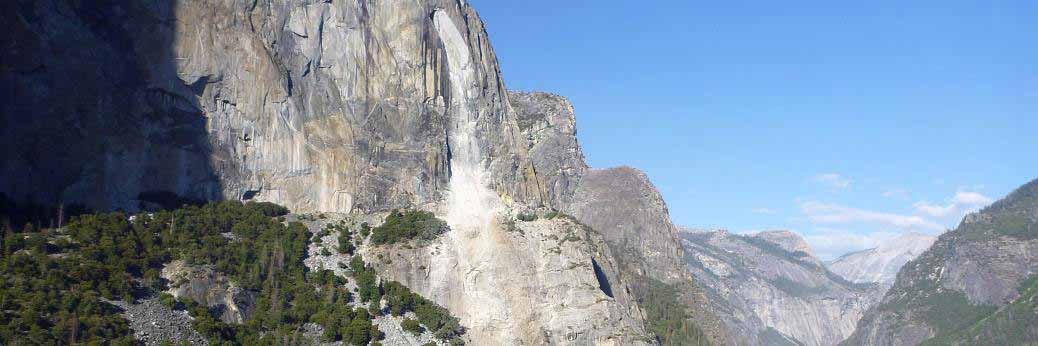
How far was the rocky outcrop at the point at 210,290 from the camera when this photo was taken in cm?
8938

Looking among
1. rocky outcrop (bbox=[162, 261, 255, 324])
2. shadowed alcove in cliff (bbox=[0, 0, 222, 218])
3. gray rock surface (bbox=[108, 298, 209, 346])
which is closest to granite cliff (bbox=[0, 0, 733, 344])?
shadowed alcove in cliff (bbox=[0, 0, 222, 218])

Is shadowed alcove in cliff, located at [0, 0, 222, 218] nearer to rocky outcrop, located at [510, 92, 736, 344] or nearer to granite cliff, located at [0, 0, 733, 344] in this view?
granite cliff, located at [0, 0, 733, 344]

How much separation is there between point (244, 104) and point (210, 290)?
2109 centimetres

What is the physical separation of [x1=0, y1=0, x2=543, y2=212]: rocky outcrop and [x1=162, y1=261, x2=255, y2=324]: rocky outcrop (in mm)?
10413

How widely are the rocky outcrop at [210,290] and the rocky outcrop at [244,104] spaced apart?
410 inches

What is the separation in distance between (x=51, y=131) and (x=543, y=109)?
105714 mm

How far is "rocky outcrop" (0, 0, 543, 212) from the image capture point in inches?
3676

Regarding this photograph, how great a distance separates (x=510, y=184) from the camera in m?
117

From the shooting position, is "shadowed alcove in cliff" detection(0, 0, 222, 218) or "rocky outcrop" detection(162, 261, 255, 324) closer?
"rocky outcrop" detection(162, 261, 255, 324)

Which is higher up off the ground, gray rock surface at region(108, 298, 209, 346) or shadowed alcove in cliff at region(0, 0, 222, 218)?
shadowed alcove in cliff at region(0, 0, 222, 218)

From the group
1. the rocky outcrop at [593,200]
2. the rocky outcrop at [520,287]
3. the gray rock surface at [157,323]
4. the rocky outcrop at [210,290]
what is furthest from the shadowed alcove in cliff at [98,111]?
the rocky outcrop at [593,200]

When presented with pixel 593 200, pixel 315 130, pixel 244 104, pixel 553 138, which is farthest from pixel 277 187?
pixel 593 200

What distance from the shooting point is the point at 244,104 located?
349 ft

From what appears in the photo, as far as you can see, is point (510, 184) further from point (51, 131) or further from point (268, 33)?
point (51, 131)
